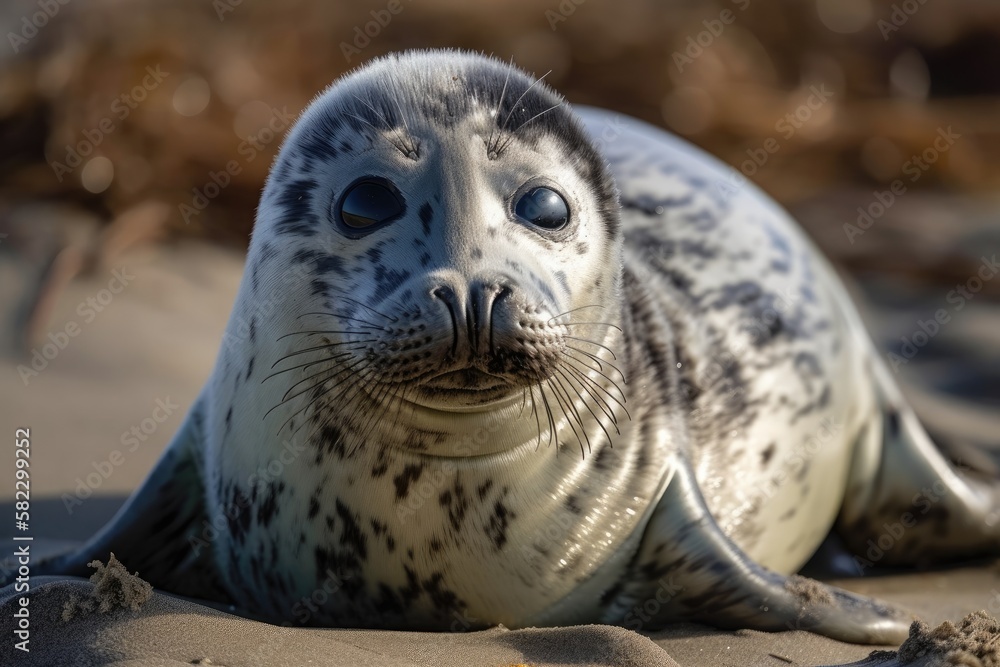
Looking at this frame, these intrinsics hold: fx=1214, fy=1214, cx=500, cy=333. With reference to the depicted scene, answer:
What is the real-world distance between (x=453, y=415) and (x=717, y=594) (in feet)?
2.26

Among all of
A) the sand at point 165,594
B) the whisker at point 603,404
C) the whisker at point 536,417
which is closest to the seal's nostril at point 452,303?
the whisker at point 536,417

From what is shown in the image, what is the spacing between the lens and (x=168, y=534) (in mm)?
2840

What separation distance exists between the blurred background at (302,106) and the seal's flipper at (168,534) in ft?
2.32

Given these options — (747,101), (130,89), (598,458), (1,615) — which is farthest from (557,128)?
(747,101)

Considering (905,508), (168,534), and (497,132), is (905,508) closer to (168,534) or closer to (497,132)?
(497,132)

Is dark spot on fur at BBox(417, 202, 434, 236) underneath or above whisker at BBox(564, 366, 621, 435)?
above

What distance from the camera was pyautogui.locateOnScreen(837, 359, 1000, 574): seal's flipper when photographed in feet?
11.3

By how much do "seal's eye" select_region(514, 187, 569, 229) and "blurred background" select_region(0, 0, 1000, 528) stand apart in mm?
1895

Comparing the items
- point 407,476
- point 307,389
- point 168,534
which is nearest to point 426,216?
point 307,389

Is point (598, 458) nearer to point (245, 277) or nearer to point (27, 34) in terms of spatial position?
point (245, 277)

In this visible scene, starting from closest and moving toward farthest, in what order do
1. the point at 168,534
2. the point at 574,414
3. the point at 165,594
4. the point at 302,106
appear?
the point at 165,594 → the point at 574,414 → the point at 168,534 → the point at 302,106

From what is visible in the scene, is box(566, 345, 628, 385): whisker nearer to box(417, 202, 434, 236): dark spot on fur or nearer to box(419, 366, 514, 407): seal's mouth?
box(419, 366, 514, 407): seal's mouth

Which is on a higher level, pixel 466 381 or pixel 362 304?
pixel 362 304

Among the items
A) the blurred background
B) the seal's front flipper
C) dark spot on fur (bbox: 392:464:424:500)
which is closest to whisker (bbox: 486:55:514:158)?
dark spot on fur (bbox: 392:464:424:500)
